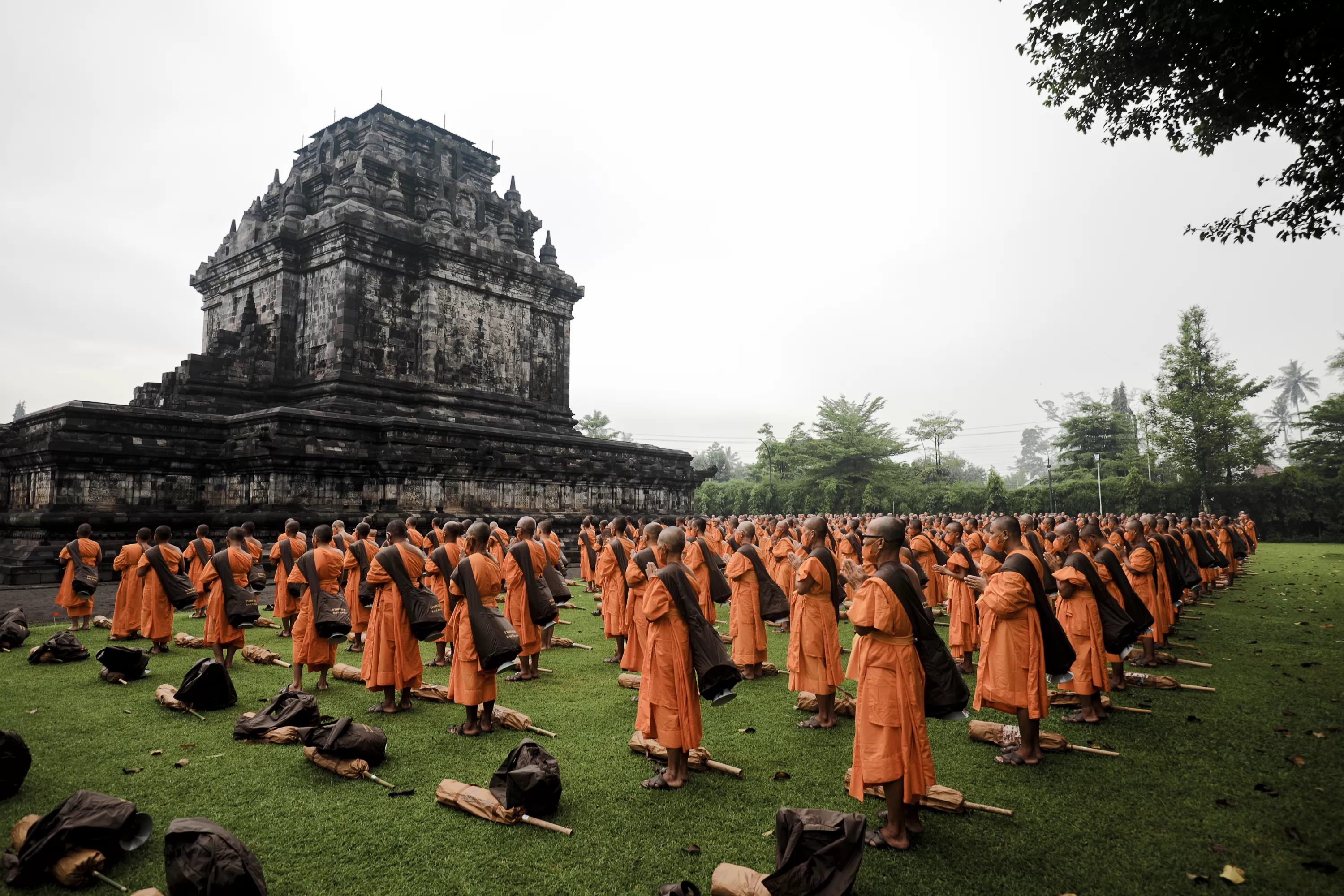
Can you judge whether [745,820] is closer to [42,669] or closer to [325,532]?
[325,532]

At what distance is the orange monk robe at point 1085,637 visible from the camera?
21.1 feet

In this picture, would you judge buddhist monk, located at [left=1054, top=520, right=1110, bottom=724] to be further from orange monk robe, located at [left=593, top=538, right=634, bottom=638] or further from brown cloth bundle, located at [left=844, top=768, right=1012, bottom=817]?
orange monk robe, located at [left=593, top=538, right=634, bottom=638]

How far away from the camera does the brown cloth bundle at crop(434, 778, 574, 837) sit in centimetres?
436

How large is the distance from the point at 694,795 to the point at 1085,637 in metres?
4.05

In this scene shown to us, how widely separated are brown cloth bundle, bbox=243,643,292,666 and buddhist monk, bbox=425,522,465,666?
1.79 metres

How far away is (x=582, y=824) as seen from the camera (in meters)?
4.45

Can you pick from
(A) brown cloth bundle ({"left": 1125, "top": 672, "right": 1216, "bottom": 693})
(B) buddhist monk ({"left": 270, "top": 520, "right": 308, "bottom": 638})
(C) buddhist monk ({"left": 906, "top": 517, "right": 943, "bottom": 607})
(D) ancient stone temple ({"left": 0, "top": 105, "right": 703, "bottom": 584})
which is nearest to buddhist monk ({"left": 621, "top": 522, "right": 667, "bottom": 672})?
(B) buddhist monk ({"left": 270, "top": 520, "right": 308, "bottom": 638})

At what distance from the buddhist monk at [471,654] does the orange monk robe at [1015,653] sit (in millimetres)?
4085

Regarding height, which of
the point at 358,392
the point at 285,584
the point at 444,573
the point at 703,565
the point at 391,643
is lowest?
the point at 391,643

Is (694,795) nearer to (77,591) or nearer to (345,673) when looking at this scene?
(345,673)

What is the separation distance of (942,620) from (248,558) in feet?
37.7

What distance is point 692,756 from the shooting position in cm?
534

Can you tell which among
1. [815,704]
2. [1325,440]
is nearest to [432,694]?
[815,704]

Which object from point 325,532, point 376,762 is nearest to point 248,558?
point 325,532
